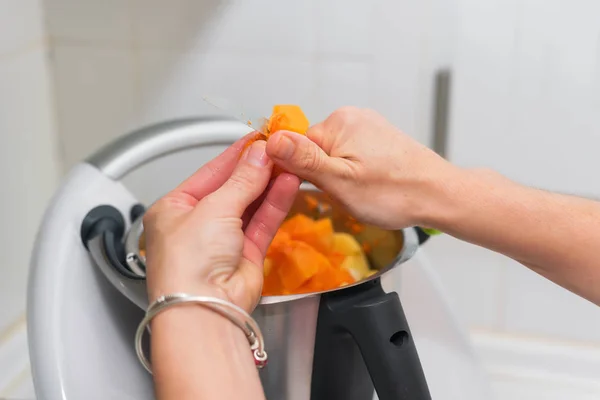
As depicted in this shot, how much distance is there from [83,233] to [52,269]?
0.04 meters

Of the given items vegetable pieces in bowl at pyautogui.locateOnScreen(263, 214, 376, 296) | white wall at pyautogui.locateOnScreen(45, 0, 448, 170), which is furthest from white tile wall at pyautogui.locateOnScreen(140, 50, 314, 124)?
vegetable pieces in bowl at pyautogui.locateOnScreen(263, 214, 376, 296)

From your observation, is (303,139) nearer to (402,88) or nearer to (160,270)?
(160,270)

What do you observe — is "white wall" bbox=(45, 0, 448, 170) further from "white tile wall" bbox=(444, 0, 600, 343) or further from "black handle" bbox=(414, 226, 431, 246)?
"black handle" bbox=(414, 226, 431, 246)

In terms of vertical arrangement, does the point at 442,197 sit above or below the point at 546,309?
above

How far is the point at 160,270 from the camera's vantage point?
1.18 ft

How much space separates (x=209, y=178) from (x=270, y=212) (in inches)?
1.9

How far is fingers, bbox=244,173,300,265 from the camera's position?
42 cm

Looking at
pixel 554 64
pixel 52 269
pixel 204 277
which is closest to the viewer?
pixel 204 277

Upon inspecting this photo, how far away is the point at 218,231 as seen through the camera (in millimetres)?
368

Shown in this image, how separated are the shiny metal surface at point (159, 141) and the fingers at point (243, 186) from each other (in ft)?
0.42

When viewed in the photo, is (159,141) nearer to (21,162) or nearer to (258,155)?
(258,155)

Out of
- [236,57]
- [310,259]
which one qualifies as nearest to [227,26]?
[236,57]

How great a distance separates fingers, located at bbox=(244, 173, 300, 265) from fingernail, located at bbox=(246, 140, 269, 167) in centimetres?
2

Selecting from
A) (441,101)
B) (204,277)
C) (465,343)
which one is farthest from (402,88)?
(204,277)
